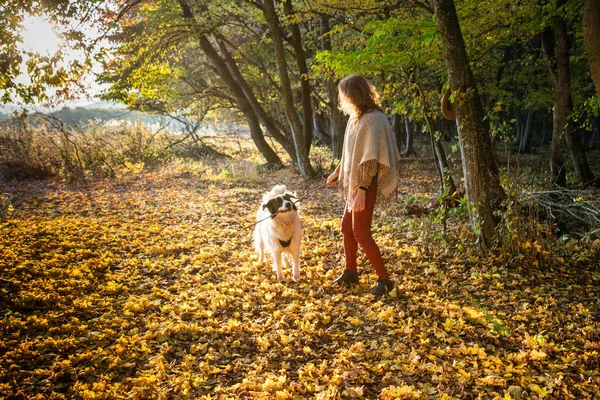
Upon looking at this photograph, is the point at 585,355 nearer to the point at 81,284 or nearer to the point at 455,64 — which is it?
the point at 455,64

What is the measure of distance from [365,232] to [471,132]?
6.86 ft

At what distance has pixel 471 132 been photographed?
490cm

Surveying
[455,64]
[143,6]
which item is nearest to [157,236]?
[455,64]

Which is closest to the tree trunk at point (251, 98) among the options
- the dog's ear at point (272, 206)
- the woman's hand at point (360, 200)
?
the dog's ear at point (272, 206)

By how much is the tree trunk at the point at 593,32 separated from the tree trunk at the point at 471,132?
123 centimetres

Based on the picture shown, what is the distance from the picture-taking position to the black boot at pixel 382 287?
4453mm

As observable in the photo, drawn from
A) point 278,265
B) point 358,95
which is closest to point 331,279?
point 278,265

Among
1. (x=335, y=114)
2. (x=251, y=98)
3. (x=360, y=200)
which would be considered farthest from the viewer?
(x=251, y=98)

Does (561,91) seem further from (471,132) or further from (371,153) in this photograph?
(371,153)

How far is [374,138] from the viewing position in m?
3.98

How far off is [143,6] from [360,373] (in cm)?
1200

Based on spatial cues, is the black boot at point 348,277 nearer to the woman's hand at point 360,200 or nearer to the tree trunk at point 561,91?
the woman's hand at point 360,200

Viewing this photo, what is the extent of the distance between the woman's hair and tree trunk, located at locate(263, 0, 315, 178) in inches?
316

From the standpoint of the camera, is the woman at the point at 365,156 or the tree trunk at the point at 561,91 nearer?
the woman at the point at 365,156
